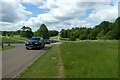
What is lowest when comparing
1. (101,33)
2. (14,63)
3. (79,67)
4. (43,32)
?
(14,63)

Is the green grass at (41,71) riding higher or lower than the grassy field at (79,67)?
lower

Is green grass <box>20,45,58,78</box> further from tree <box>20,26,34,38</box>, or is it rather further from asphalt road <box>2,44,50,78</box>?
tree <box>20,26,34,38</box>

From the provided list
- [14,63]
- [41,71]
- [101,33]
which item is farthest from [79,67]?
[101,33]

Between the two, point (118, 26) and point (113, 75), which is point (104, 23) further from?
point (113, 75)

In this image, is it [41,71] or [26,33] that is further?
[26,33]

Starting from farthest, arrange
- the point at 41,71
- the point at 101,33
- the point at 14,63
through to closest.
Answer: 1. the point at 101,33
2. the point at 14,63
3. the point at 41,71

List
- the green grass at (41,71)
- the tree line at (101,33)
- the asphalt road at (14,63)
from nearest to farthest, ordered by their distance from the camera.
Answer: the green grass at (41,71), the asphalt road at (14,63), the tree line at (101,33)

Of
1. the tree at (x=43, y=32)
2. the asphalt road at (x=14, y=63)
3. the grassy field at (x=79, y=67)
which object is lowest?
the asphalt road at (x=14, y=63)

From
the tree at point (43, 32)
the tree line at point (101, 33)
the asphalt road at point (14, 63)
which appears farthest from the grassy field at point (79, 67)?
the tree at point (43, 32)

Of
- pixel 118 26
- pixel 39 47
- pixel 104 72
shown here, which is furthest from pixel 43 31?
pixel 104 72

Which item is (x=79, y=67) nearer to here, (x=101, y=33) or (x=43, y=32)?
(x=43, y=32)

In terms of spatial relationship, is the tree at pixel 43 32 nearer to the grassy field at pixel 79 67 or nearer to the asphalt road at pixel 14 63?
the asphalt road at pixel 14 63

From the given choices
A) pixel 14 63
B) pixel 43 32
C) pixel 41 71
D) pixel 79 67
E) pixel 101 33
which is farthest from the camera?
pixel 43 32

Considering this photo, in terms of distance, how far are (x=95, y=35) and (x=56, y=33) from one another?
6276 centimetres
